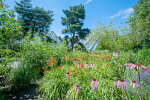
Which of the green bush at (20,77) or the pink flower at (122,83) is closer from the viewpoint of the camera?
the pink flower at (122,83)

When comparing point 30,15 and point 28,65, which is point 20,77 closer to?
point 28,65

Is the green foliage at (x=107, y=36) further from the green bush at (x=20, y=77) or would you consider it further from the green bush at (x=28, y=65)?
the green bush at (x=20, y=77)

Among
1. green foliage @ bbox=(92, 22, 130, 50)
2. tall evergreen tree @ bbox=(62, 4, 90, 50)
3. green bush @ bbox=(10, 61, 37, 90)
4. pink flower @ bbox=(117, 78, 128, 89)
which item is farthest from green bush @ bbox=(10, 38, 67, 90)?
tall evergreen tree @ bbox=(62, 4, 90, 50)

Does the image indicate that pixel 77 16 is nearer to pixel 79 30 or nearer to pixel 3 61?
pixel 79 30

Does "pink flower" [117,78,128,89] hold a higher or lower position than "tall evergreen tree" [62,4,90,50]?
lower

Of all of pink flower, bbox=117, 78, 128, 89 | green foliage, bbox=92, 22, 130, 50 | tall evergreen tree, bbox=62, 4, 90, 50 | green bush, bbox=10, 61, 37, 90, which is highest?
tall evergreen tree, bbox=62, 4, 90, 50

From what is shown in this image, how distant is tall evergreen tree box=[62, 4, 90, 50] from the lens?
16203 mm

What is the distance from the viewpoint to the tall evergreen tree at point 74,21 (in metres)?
16.2

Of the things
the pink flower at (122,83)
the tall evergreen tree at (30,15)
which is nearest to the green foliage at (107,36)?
the pink flower at (122,83)

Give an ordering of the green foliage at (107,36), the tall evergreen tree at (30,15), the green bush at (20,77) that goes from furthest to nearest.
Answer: the tall evergreen tree at (30,15), the green foliage at (107,36), the green bush at (20,77)

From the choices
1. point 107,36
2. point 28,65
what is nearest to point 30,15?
point 107,36

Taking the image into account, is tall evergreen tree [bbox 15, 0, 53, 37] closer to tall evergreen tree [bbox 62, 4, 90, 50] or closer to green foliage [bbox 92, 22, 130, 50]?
tall evergreen tree [bbox 62, 4, 90, 50]

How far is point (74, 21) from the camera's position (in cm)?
1706

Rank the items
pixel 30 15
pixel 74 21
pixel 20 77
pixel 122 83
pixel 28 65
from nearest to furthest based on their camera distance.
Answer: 1. pixel 122 83
2. pixel 20 77
3. pixel 28 65
4. pixel 30 15
5. pixel 74 21
